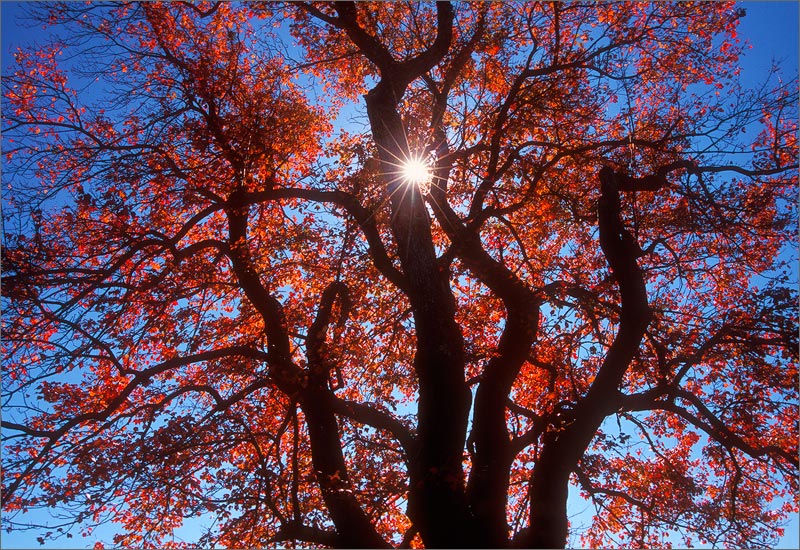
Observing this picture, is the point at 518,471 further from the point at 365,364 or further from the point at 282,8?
the point at 282,8

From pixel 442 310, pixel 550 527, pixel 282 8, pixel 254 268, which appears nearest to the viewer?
pixel 550 527

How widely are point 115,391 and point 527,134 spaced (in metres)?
9.77

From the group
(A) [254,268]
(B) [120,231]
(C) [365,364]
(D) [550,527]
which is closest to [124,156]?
(B) [120,231]

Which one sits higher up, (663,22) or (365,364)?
(663,22)

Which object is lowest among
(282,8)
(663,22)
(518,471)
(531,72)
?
(518,471)

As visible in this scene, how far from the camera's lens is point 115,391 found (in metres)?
10.2

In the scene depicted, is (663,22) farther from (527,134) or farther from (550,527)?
(550,527)

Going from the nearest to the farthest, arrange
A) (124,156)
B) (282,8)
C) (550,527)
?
(550,527), (124,156), (282,8)

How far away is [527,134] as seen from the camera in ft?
33.0

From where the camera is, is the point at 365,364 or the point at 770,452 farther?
the point at 365,364

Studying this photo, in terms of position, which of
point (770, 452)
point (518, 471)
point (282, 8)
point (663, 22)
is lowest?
point (770, 452)

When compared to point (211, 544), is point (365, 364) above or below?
above

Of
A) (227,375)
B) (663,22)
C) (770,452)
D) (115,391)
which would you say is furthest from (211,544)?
(663,22)

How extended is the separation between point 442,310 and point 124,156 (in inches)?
227
